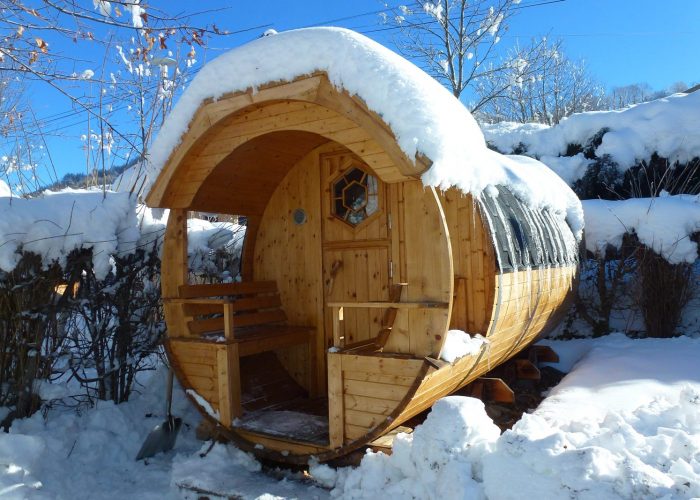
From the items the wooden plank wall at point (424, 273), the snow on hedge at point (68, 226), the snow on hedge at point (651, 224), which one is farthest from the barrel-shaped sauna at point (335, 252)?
the snow on hedge at point (651, 224)

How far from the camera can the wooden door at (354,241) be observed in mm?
5742

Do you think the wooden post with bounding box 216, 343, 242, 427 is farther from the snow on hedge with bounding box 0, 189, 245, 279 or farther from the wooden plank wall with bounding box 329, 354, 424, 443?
the snow on hedge with bounding box 0, 189, 245, 279

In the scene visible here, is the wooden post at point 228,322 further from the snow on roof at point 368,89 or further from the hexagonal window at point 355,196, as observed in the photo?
the hexagonal window at point 355,196

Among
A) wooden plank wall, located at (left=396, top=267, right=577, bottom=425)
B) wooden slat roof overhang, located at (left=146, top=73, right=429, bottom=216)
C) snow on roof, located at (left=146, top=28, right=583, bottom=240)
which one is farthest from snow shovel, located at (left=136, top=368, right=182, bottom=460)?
wooden plank wall, located at (left=396, top=267, right=577, bottom=425)

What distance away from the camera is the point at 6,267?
4.83 metres

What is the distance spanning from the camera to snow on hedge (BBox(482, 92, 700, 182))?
1144 cm

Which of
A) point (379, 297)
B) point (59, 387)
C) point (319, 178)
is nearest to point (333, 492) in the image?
point (379, 297)

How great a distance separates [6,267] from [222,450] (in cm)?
244

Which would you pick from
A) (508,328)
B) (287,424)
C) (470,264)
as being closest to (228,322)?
(287,424)

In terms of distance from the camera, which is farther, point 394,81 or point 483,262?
point 483,262

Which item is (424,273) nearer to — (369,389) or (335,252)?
(369,389)

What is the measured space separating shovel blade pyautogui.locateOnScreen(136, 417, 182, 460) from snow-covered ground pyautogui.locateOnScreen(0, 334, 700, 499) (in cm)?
12

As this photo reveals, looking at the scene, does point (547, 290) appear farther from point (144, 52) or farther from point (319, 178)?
point (144, 52)

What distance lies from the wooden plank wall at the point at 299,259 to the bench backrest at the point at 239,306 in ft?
0.49
